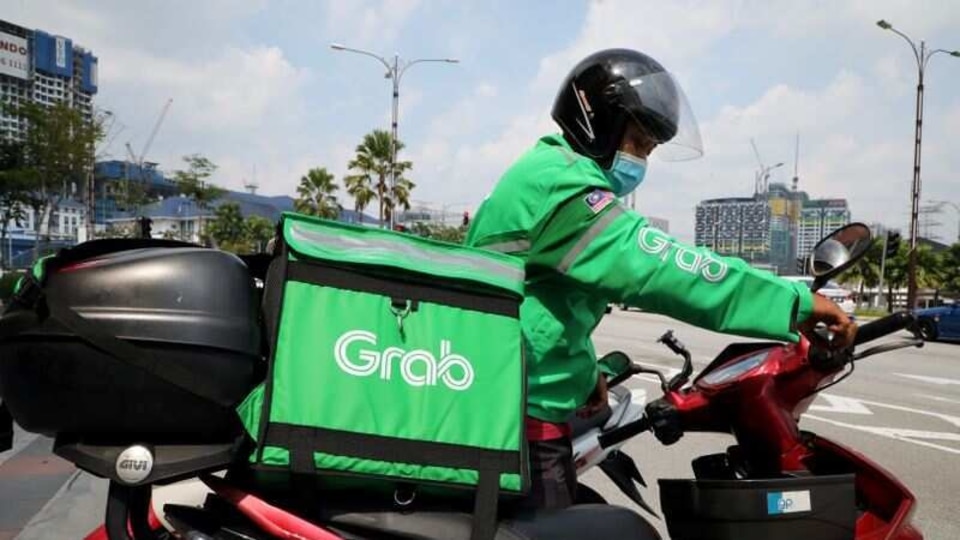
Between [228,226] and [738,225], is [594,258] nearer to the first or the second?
[738,225]

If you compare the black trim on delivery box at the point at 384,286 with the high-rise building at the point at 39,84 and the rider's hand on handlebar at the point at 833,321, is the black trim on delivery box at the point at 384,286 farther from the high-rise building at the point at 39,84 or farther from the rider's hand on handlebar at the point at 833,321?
the high-rise building at the point at 39,84

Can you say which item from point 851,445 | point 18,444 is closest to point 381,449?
point 18,444

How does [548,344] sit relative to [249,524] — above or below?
above

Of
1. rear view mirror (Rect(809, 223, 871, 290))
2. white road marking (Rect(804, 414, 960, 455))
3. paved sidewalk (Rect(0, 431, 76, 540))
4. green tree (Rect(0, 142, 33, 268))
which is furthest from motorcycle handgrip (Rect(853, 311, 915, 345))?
green tree (Rect(0, 142, 33, 268))

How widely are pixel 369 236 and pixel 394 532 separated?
57cm

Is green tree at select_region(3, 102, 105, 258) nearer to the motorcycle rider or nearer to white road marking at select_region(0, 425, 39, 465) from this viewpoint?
white road marking at select_region(0, 425, 39, 465)

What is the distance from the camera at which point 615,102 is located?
6.13 feet

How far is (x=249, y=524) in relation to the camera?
1.40 metres

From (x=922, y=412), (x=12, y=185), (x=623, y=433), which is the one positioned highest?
(x=12, y=185)

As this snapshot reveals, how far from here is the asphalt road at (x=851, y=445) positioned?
3.62 meters

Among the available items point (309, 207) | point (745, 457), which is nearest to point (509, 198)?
point (745, 457)

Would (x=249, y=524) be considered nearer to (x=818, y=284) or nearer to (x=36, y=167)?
(x=818, y=284)

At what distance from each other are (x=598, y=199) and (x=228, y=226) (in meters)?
62.8

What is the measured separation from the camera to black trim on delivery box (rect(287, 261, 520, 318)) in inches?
52.4
